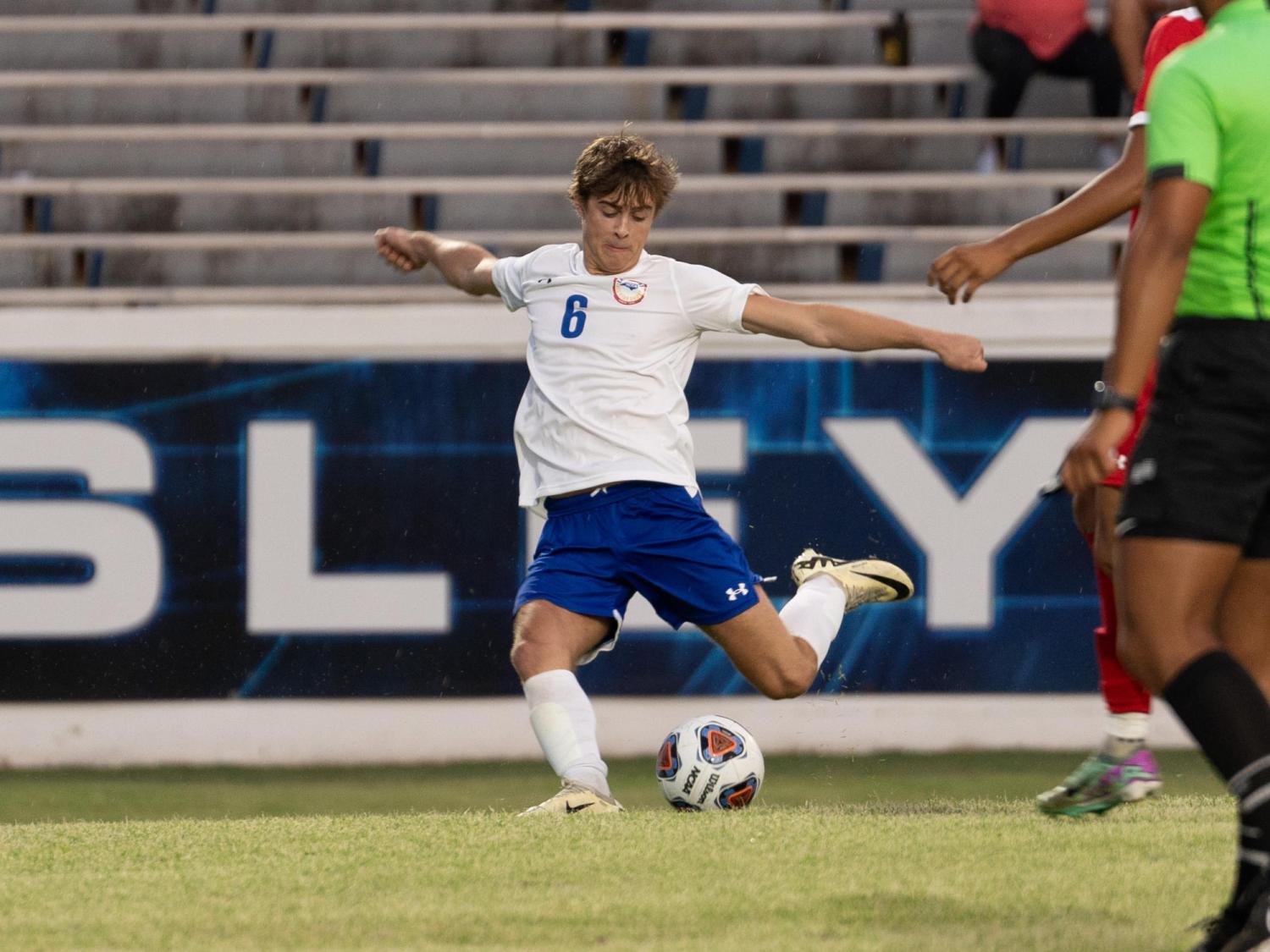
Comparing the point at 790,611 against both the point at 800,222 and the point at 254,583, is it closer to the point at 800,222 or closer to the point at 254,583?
the point at 254,583

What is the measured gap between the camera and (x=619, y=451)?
479cm

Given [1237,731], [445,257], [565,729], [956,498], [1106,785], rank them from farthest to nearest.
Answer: [956,498] → [445,257] → [565,729] → [1106,785] → [1237,731]

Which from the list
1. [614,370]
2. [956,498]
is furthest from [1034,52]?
[614,370]

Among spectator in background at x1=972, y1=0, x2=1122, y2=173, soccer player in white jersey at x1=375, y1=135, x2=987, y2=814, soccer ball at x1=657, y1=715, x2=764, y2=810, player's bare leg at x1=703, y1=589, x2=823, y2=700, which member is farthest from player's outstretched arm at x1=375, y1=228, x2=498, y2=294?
spectator in background at x1=972, y1=0, x2=1122, y2=173

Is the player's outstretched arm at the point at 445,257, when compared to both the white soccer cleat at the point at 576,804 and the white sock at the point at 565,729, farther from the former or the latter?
the white soccer cleat at the point at 576,804

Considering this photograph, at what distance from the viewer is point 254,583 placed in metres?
6.97

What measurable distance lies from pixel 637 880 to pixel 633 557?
1.37m

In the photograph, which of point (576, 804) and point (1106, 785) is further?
point (576, 804)

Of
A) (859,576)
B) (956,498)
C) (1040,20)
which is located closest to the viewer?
(859,576)

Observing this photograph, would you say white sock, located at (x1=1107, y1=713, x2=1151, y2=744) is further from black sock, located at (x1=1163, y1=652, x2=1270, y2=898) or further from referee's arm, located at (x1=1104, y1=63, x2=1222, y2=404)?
referee's arm, located at (x1=1104, y1=63, x2=1222, y2=404)

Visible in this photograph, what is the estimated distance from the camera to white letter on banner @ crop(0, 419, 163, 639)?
22.7 feet

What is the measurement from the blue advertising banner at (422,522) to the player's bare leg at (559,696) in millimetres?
2249

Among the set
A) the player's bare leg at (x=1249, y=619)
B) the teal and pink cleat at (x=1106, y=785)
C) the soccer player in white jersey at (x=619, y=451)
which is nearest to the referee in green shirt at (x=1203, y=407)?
the player's bare leg at (x=1249, y=619)

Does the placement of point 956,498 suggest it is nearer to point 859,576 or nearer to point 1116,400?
point 859,576
